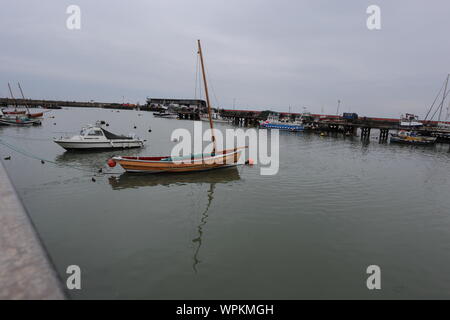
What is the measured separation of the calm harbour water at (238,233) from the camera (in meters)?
7.66

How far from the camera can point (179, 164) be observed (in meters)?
19.2

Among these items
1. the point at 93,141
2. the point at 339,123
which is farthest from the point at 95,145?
the point at 339,123

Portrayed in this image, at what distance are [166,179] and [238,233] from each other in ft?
30.6

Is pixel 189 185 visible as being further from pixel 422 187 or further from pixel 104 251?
pixel 422 187

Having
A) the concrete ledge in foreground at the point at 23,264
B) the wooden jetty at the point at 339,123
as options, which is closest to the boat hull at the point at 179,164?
the wooden jetty at the point at 339,123

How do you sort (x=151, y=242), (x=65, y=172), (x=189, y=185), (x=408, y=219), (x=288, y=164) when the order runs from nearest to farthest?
(x=151, y=242) → (x=408, y=219) → (x=189, y=185) → (x=65, y=172) → (x=288, y=164)

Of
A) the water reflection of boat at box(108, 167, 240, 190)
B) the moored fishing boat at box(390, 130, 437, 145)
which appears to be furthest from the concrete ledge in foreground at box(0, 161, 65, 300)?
the moored fishing boat at box(390, 130, 437, 145)

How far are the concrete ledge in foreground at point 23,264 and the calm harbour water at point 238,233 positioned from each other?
1.25m

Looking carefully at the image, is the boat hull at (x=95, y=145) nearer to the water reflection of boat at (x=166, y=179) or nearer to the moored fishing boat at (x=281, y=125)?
the water reflection of boat at (x=166, y=179)

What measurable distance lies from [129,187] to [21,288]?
1113 centimetres

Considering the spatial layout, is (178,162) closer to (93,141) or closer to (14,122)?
(93,141)

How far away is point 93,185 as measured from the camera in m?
16.2

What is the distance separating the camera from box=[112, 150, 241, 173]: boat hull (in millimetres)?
18484
